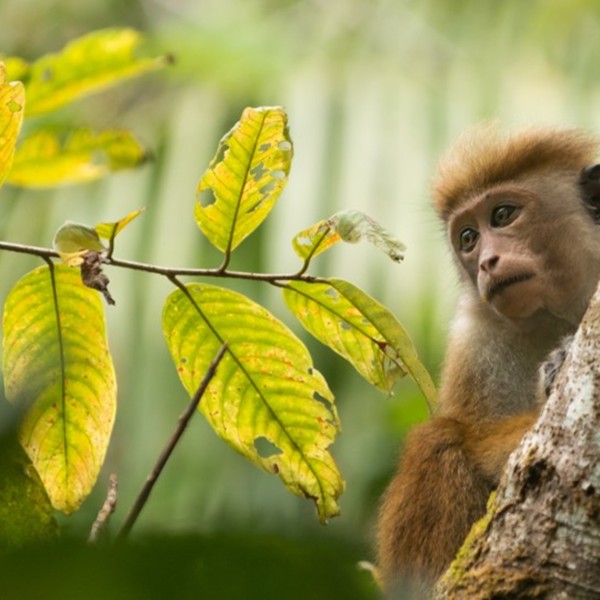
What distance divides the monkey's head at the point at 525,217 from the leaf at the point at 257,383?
54.7 inches

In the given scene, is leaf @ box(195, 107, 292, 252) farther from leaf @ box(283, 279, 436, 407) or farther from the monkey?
the monkey

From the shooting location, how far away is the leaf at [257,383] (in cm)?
226

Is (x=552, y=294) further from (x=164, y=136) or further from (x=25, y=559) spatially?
(x=164, y=136)

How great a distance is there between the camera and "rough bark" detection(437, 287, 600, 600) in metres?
1.80

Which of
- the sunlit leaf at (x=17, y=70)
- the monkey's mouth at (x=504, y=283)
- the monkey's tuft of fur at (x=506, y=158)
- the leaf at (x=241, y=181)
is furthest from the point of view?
the monkey's tuft of fur at (x=506, y=158)

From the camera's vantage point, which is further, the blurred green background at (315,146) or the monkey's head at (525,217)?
the blurred green background at (315,146)

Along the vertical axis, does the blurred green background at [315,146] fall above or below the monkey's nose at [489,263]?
above

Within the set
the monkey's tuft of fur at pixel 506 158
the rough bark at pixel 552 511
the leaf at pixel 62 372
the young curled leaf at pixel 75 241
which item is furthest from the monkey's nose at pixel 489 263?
the young curled leaf at pixel 75 241

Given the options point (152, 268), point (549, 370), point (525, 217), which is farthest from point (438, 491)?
point (152, 268)

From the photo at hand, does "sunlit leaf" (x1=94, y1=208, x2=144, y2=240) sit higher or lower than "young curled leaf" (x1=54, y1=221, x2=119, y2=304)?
higher

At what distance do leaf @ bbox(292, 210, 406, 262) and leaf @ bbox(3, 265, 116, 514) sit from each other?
44 cm

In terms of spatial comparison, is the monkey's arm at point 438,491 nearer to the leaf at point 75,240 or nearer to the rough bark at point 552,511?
the rough bark at point 552,511

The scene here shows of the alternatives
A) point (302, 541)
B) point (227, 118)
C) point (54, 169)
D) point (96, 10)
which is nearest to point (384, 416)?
point (227, 118)

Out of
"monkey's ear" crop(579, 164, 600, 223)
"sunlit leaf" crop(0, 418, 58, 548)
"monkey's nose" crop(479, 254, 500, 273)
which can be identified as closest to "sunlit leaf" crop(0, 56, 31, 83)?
"sunlit leaf" crop(0, 418, 58, 548)
